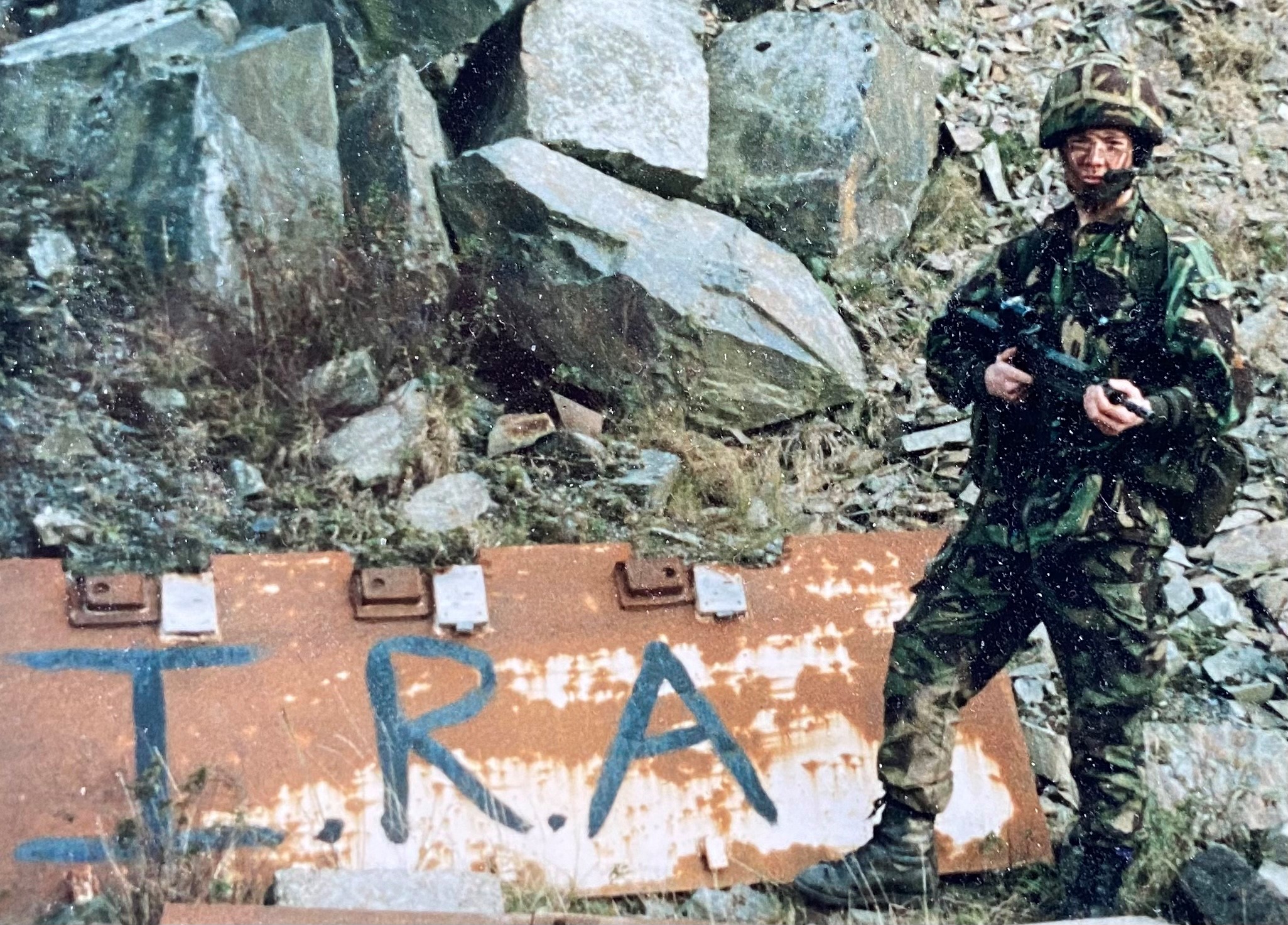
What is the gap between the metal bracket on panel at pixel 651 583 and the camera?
3338 mm

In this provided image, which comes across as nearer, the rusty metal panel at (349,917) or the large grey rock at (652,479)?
the rusty metal panel at (349,917)

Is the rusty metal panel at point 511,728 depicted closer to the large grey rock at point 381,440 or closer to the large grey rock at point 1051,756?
the large grey rock at point 1051,756

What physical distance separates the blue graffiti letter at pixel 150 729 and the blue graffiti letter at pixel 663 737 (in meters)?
0.67

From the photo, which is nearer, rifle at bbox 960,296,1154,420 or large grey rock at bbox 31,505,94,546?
rifle at bbox 960,296,1154,420

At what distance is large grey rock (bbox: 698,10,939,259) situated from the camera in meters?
4.33

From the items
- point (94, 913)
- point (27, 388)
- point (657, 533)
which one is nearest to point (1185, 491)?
point (657, 533)

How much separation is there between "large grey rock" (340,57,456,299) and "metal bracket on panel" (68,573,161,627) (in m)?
1.25

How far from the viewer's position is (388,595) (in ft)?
10.5

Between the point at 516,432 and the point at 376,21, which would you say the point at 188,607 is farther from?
the point at 376,21

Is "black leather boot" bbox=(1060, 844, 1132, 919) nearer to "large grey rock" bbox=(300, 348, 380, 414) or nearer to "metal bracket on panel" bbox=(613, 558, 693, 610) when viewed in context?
"metal bracket on panel" bbox=(613, 558, 693, 610)

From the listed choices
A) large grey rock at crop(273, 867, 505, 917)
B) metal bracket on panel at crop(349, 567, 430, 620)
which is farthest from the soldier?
metal bracket on panel at crop(349, 567, 430, 620)

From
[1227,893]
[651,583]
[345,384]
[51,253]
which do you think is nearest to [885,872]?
[1227,893]

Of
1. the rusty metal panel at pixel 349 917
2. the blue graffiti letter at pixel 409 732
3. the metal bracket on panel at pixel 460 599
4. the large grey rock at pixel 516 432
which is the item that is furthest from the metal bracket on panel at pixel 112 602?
the large grey rock at pixel 516 432

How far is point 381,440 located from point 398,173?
2.61 ft
